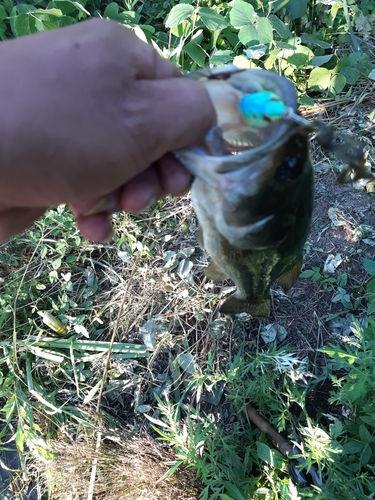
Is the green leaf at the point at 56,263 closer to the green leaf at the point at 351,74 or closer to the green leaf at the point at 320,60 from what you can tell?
the green leaf at the point at 320,60

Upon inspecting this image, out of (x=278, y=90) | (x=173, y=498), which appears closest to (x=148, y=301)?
(x=173, y=498)

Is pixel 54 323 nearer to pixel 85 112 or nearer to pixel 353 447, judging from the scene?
pixel 353 447

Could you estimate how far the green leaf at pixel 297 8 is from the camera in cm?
368

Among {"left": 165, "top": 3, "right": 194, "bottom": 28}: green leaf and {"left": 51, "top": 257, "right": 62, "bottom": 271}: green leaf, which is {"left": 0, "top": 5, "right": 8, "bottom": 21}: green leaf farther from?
{"left": 51, "top": 257, "right": 62, "bottom": 271}: green leaf

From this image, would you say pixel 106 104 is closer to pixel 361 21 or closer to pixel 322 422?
pixel 322 422

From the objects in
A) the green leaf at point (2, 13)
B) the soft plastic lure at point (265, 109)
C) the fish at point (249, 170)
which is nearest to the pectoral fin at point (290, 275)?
the fish at point (249, 170)

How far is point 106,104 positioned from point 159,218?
2405 millimetres

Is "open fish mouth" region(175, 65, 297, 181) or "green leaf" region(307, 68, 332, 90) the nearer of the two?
"open fish mouth" region(175, 65, 297, 181)

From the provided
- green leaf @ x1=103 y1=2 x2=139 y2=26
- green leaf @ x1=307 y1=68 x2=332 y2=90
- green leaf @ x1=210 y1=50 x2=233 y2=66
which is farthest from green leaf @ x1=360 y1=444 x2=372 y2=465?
green leaf @ x1=103 y1=2 x2=139 y2=26

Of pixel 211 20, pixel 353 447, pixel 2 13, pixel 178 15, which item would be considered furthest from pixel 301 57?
pixel 353 447

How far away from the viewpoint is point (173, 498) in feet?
9.13

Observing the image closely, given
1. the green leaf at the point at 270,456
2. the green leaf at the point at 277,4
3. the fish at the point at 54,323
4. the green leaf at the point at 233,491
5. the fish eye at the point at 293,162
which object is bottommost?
the green leaf at the point at 270,456

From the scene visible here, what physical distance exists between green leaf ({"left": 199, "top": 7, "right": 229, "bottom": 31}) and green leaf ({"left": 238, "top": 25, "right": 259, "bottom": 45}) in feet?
0.55

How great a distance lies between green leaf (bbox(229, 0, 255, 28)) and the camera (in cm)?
333
